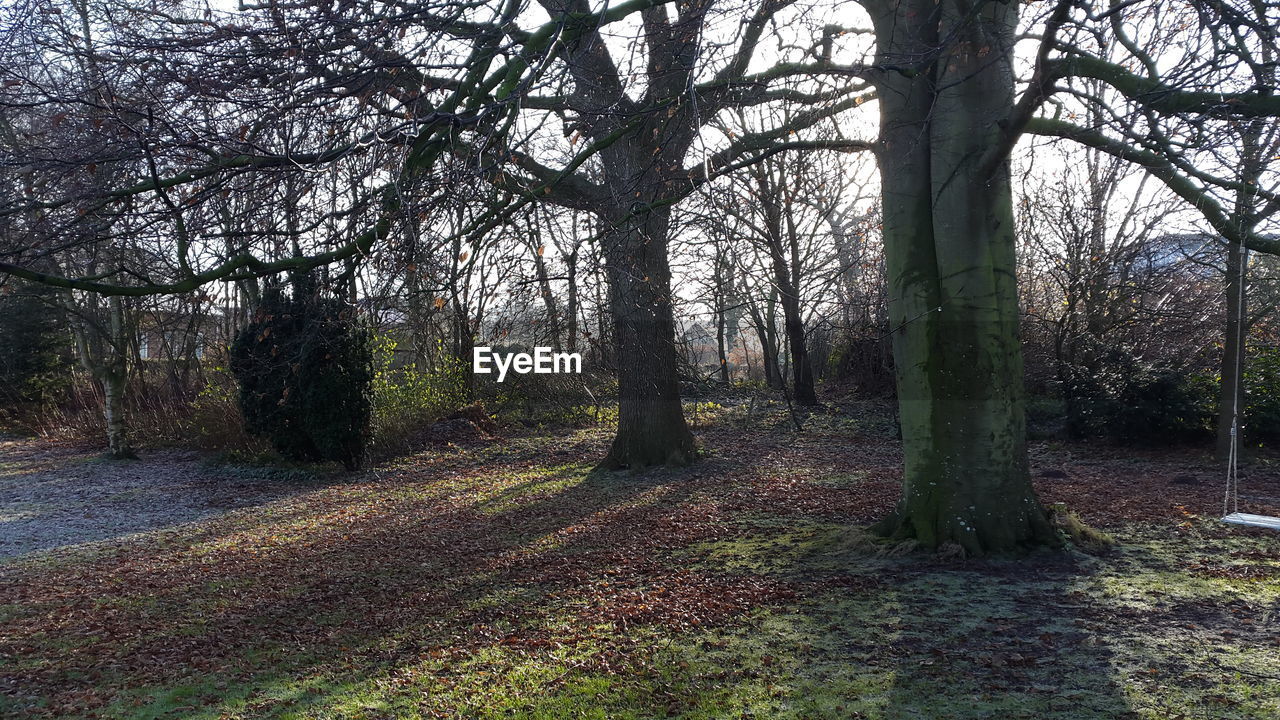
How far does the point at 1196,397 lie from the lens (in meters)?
10.5

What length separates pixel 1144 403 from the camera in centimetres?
1063

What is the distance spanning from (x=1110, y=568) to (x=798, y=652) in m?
2.44

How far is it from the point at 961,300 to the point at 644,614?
114 inches

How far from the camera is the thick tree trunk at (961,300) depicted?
544 centimetres

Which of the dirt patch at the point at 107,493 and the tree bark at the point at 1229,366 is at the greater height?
the tree bark at the point at 1229,366

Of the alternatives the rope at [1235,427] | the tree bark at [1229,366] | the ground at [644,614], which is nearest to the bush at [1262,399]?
the tree bark at [1229,366]

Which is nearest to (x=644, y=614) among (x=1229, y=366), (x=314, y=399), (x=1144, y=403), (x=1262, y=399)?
(x=314, y=399)

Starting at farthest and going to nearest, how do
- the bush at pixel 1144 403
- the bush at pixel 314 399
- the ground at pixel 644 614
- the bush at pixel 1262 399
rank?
1. the bush at pixel 314 399
2. the bush at pixel 1144 403
3. the bush at pixel 1262 399
4. the ground at pixel 644 614

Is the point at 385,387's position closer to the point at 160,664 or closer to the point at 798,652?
the point at 160,664

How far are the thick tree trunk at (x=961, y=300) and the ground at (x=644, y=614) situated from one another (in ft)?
1.31

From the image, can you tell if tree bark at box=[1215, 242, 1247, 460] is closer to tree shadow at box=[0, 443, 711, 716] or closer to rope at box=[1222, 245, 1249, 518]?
rope at box=[1222, 245, 1249, 518]

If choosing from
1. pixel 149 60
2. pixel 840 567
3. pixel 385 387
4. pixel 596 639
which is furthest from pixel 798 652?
pixel 385 387

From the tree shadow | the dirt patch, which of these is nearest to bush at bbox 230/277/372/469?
the dirt patch

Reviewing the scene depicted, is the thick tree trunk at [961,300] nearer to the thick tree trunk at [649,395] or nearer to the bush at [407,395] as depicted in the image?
the thick tree trunk at [649,395]
